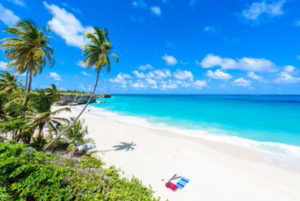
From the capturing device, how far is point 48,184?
3307 mm

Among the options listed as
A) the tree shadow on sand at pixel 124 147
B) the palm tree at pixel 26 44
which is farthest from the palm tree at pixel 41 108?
the tree shadow on sand at pixel 124 147

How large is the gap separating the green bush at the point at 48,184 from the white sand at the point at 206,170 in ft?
4.25

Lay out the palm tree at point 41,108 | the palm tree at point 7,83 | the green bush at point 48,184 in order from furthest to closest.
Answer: the palm tree at point 7,83
the palm tree at point 41,108
the green bush at point 48,184

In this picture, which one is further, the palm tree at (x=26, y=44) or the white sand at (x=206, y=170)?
the palm tree at (x=26, y=44)

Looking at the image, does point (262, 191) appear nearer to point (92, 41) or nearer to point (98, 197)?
point (98, 197)

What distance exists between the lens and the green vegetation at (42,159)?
3104mm

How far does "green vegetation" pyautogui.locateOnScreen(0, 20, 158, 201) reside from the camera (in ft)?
10.2

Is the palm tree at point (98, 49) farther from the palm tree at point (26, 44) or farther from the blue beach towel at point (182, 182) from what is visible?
the blue beach towel at point (182, 182)

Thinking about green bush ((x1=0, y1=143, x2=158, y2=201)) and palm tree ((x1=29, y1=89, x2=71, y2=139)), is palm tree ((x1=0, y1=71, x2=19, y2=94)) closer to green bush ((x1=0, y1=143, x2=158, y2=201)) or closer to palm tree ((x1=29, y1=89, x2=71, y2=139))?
palm tree ((x1=29, y1=89, x2=71, y2=139))

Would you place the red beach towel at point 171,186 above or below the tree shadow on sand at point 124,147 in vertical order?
above

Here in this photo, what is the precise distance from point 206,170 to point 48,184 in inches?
274

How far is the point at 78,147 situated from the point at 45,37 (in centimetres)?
737

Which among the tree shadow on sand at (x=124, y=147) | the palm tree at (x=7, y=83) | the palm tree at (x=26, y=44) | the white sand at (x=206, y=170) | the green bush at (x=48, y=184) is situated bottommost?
the tree shadow on sand at (x=124, y=147)

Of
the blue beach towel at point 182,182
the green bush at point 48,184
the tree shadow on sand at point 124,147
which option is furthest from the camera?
the tree shadow on sand at point 124,147
